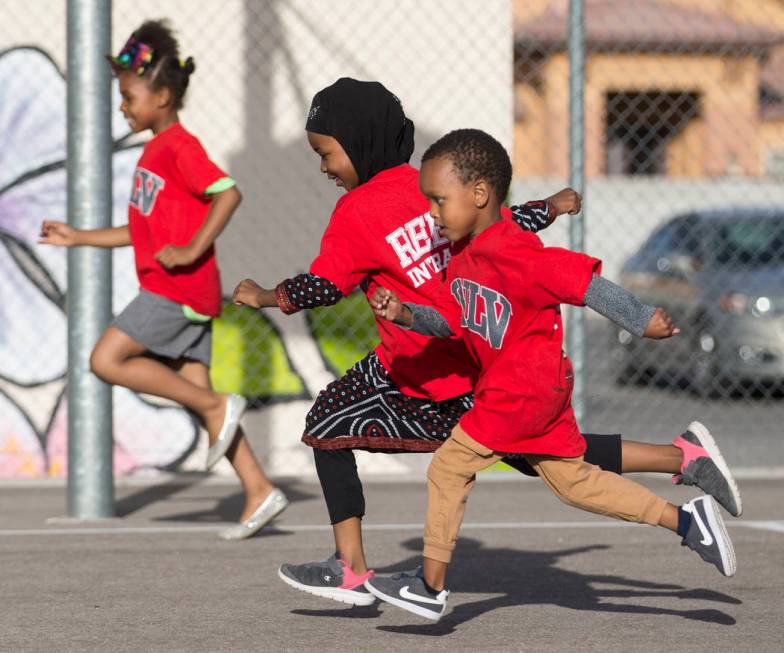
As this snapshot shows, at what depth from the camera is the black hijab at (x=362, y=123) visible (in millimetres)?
4859

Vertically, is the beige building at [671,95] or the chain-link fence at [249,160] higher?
the beige building at [671,95]

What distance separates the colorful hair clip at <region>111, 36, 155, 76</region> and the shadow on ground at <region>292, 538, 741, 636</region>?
85.5 inches

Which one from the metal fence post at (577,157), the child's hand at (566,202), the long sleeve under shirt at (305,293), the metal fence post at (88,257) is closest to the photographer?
the long sleeve under shirt at (305,293)

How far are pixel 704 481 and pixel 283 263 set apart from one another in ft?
12.6

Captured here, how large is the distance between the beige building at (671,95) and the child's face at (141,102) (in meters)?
21.7

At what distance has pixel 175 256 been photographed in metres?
6.20

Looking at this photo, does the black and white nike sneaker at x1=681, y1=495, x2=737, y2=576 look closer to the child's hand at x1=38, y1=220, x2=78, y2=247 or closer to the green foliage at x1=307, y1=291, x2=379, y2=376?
the child's hand at x1=38, y1=220, x2=78, y2=247

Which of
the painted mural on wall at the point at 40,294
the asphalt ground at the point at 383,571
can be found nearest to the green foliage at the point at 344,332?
the painted mural on wall at the point at 40,294

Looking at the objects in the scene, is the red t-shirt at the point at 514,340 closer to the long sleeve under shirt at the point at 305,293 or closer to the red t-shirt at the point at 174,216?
the long sleeve under shirt at the point at 305,293

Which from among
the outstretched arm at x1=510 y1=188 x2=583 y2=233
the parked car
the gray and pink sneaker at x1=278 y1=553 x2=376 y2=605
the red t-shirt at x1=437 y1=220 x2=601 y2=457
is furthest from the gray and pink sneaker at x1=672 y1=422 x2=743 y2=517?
the parked car

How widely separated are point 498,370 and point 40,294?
444 centimetres

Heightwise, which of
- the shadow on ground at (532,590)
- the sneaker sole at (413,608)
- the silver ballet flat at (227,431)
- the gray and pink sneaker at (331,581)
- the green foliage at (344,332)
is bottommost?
the shadow on ground at (532,590)

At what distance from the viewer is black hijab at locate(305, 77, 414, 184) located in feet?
15.9

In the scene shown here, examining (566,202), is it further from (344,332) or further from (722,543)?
(344,332)
